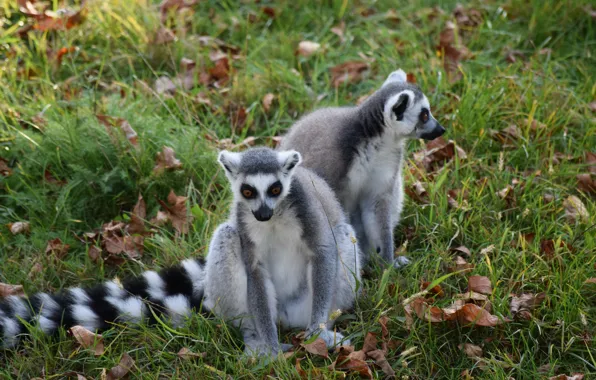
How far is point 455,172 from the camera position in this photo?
5.03 m

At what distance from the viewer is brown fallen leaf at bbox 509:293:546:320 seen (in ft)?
12.6

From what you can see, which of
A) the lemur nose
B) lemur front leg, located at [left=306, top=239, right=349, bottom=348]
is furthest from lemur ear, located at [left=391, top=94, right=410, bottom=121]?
the lemur nose

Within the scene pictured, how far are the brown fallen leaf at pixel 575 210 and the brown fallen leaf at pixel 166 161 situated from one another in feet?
8.73

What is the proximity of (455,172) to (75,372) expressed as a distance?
282 centimetres

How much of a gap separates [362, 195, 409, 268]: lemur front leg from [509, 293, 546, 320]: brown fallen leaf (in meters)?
0.85

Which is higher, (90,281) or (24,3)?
(24,3)

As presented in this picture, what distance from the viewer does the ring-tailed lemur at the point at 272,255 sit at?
3830 mm

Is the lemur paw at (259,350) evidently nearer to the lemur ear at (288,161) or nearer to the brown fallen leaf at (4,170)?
the lemur ear at (288,161)

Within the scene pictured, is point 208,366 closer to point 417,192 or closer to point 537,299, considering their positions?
point 537,299

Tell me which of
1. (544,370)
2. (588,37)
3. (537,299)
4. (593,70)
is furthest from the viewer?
(588,37)

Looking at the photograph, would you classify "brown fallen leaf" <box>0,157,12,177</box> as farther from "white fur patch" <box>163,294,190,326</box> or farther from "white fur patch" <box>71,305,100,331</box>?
"white fur patch" <box>163,294,190,326</box>

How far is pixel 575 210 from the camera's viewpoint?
187 inches

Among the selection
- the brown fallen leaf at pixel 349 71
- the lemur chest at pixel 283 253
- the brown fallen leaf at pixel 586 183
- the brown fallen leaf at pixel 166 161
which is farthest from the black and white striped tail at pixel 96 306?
the brown fallen leaf at pixel 349 71

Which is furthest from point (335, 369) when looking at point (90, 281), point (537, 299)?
point (90, 281)
